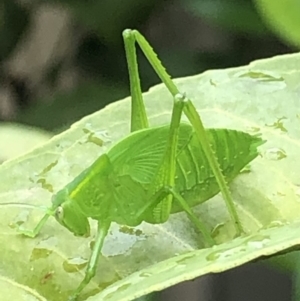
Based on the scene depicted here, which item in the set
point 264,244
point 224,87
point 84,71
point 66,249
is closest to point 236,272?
point 84,71

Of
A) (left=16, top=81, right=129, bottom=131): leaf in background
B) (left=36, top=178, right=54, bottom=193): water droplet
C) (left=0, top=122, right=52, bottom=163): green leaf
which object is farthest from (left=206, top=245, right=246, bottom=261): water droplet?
(left=16, top=81, right=129, bottom=131): leaf in background

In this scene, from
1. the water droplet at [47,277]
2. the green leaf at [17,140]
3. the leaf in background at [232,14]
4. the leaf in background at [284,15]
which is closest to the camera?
the water droplet at [47,277]

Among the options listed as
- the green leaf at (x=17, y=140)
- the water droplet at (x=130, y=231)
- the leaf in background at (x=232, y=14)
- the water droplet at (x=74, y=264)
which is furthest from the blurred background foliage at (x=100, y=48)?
the water droplet at (x=74, y=264)

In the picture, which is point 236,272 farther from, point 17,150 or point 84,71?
point 17,150

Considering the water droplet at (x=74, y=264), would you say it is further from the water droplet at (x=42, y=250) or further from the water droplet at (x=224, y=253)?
the water droplet at (x=224, y=253)

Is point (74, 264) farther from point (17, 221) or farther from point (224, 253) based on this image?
point (224, 253)
